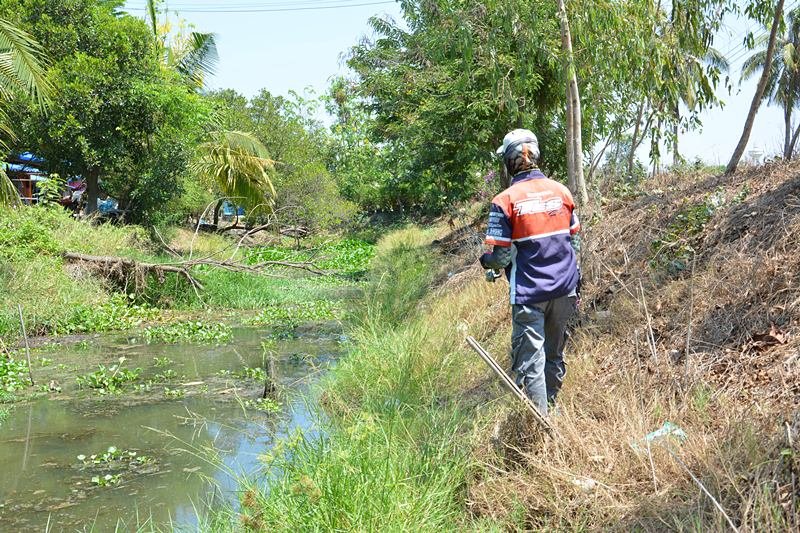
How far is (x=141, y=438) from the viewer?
25.9 ft

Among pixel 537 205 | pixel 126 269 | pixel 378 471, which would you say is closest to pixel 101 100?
pixel 126 269

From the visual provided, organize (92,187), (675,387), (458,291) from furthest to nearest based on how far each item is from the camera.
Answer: (92,187)
(458,291)
(675,387)

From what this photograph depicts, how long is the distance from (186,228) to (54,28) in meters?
12.4

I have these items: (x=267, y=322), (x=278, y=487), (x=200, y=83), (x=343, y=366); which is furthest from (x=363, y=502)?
(x=200, y=83)

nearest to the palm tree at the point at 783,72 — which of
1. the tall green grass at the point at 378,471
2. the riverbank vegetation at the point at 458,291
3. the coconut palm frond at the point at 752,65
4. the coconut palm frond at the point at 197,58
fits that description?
the coconut palm frond at the point at 752,65

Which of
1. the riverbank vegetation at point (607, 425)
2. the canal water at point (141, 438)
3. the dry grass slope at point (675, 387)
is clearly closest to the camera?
the dry grass slope at point (675, 387)

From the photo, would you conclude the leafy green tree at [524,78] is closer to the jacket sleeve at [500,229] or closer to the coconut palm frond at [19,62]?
the jacket sleeve at [500,229]

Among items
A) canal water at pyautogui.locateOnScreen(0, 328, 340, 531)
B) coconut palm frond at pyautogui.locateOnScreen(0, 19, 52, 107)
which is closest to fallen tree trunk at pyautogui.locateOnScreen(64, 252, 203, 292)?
canal water at pyautogui.locateOnScreen(0, 328, 340, 531)

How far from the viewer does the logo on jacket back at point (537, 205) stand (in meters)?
4.86

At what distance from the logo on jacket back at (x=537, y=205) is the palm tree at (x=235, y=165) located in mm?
23511

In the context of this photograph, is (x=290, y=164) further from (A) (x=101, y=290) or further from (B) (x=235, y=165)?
(A) (x=101, y=290)

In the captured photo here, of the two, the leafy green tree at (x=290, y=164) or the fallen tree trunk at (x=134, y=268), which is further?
the leafy green tree at (x=290, y=164)

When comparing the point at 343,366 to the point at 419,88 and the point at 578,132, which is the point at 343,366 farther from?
the point at 419,88

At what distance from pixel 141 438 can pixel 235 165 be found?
2210cm
